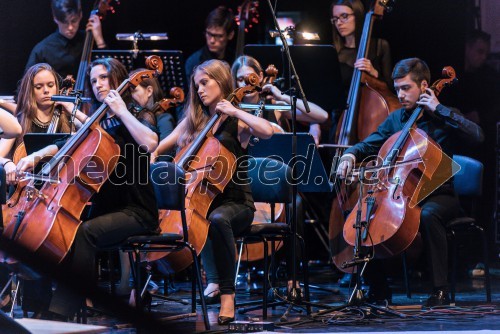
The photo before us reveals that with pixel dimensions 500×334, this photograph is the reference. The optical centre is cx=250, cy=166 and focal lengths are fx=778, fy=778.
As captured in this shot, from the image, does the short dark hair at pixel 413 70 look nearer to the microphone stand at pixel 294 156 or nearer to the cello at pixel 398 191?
the cello at pixel 398 191

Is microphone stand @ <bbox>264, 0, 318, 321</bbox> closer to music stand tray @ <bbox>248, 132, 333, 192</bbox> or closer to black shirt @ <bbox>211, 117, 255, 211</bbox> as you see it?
black shirt @ <bbox>211, 117, 255, 211</bbox>

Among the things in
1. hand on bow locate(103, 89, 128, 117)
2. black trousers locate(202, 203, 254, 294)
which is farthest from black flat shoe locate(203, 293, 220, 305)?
hand on bow locate(103, 89, 128, 117)

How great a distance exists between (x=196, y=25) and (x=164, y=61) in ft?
4.78

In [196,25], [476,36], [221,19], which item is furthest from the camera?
[196,25]

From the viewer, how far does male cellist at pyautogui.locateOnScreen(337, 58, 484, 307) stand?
4043 mm

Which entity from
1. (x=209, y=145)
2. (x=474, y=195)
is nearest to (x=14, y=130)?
(x=209, y=145)

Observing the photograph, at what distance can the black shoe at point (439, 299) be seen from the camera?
3998 mm

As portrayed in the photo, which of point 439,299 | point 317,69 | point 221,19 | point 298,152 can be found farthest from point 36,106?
point 439,299

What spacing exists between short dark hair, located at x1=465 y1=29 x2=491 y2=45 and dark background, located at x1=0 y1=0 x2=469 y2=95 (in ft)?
0.16

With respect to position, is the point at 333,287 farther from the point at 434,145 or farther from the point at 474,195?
the point at 434,145

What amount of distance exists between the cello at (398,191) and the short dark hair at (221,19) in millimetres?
2031

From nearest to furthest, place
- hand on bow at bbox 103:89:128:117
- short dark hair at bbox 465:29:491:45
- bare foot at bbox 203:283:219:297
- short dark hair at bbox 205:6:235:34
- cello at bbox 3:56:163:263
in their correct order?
cello at bbox 3:56:163:263
hand on bow at bbox 103:89:128:117
bare foot at bbox 203:283:219:297
short dark hair at bbox 205:6:235:34
short dark hair at bbox 465:29:491:45

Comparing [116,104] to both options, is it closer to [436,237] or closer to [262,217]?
[262,217]

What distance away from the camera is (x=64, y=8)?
5.45m
